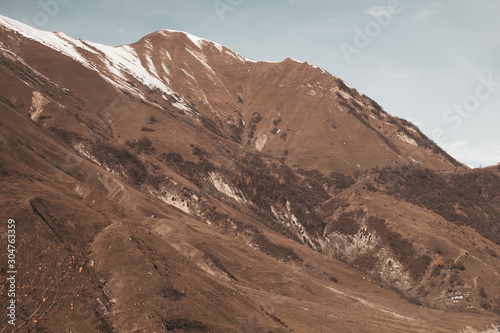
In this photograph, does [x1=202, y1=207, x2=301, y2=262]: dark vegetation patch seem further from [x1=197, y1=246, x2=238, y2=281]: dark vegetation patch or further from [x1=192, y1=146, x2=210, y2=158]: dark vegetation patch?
[x1=192, y1=146, x2=210, y2=158]: dark vegetation patch

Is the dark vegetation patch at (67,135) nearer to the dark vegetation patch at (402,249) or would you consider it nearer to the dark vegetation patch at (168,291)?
the dark vegetation patch at (168,291)

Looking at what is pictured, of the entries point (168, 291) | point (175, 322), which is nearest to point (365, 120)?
point (168, 291)

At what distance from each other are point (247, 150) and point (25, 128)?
6877cm

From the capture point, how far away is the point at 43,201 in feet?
104

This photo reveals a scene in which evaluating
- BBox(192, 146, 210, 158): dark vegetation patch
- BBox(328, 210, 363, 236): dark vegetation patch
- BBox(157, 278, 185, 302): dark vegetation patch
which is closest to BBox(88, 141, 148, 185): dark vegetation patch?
BBox(192, 146, 210, 158): dark vegetation patch

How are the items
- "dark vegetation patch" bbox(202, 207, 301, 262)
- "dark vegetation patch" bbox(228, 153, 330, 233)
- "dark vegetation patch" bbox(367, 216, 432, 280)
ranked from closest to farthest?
1. "dark vegetation patch" bbox(202, 207, 301, 262)
2. "dark vegetation patch" bbox(367, 216, 432, 280)
3. "dark vegetation patch" bbox(228, 153, 330, 233)

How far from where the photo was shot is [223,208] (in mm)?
82812

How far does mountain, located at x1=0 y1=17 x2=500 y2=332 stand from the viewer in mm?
28297

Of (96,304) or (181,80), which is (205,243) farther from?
(181,80)

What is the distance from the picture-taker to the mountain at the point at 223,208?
2830 centimetres

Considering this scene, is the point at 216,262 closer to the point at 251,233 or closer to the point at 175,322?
the point at 175,322

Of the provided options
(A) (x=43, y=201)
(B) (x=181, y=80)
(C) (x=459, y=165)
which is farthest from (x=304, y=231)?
A: (B) (x=181, y=80)

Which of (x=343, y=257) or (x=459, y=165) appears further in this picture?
(x=459, y=165)

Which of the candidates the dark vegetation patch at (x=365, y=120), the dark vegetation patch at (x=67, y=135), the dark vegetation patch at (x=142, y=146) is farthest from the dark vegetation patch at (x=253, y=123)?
the dark vegetation patch at (x=67, y=135)
